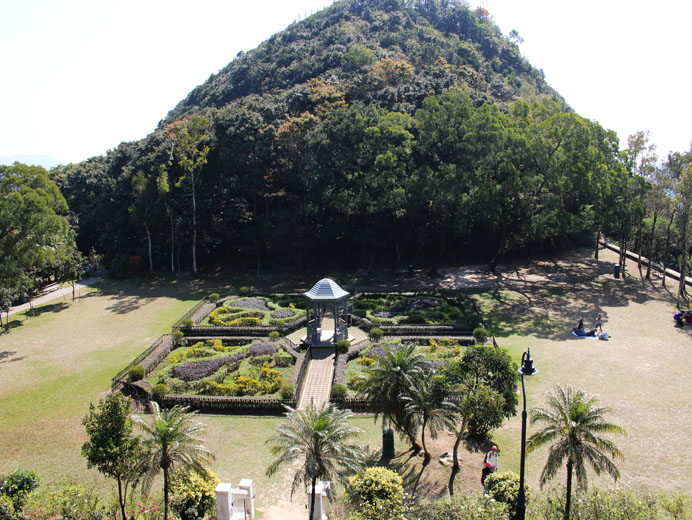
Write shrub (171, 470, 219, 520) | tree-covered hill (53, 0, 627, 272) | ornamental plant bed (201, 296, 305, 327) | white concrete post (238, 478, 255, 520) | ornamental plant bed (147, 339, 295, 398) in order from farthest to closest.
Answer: tree-covered hill (53, 0, 627, 272)
ornamental plant bed (201, 296, 305, 327)
ornamental plant bed (147, 339, 295, 398)
white concrete post (238, 478, 255, 520)
shrub (171, 470, 219, 520)

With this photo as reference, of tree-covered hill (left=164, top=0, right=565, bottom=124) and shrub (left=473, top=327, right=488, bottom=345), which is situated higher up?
tree-covered hill (left=164, top=0, right=565, bottom=124)

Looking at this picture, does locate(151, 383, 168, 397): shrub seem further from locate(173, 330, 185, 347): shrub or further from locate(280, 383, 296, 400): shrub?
locate(173, 330, 185, 347): shrub

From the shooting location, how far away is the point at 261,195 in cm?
5491

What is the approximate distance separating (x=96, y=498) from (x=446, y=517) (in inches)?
504

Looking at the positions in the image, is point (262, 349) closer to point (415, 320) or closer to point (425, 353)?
point (425, 353)

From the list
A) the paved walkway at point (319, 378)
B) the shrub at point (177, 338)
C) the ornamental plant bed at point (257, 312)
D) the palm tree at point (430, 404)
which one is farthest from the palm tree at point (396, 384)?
the shrub at point (177, 338)

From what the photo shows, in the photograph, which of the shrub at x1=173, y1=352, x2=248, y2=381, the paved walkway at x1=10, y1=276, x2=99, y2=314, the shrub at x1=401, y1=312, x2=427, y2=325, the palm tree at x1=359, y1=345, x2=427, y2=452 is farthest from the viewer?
the paved walkway at x1=10, y1=276, x2=99, y2=314

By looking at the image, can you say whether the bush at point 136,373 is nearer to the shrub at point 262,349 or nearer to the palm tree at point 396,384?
the shrub at point 262,349

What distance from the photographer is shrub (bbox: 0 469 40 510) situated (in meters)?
17.1

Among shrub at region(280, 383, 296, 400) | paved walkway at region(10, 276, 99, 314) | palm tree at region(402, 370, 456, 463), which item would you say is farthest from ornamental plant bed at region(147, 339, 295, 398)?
paved walkway at region(10, 276, 99, 314)

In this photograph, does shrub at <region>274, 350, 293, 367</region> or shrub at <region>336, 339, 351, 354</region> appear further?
shrub at <region>336, 339, 351, 354</region>

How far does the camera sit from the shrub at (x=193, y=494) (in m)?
17.6

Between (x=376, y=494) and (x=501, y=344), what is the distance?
19.0 m

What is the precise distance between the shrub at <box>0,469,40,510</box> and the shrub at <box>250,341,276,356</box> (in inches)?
589
